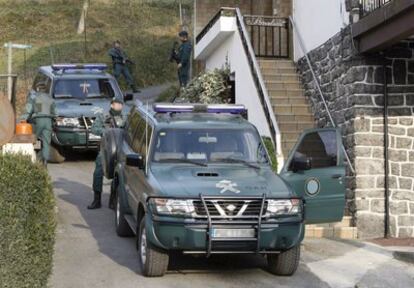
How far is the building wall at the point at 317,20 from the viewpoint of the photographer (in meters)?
11.8

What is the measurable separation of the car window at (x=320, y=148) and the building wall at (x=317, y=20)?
2936mm

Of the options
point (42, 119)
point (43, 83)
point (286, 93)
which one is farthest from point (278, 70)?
point (42, 119)

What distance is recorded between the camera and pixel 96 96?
15.5 metres

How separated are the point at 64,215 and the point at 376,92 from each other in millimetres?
5331

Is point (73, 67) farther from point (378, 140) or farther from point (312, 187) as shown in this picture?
point (312, 187)

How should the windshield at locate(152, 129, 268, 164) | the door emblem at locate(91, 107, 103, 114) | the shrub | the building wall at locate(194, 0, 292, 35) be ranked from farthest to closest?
the building wall at locate(194, 0, 292, 35)
the shrub
the door emblem at locate(91, 107, 103, 114)
the windshield at locate(152, 129, 268, 164)

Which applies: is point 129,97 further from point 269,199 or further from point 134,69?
point 134,69

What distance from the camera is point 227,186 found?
7.05 m

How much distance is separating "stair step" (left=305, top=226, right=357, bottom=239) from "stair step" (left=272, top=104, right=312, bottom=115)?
3.91 meters

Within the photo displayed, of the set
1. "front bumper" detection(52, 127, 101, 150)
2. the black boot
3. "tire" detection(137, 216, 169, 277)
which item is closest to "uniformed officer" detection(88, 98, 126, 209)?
the black boot

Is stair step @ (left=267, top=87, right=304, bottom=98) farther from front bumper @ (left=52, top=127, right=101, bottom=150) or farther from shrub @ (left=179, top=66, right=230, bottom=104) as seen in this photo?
front bumper @ (left=52, top=127, right=101, bottom=150)

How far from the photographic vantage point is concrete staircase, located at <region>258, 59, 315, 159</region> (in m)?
13.2

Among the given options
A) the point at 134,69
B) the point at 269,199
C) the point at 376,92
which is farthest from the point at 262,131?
the point at 134,69

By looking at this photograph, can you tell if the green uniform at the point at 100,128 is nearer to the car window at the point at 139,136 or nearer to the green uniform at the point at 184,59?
the car window at the point at 139,136
